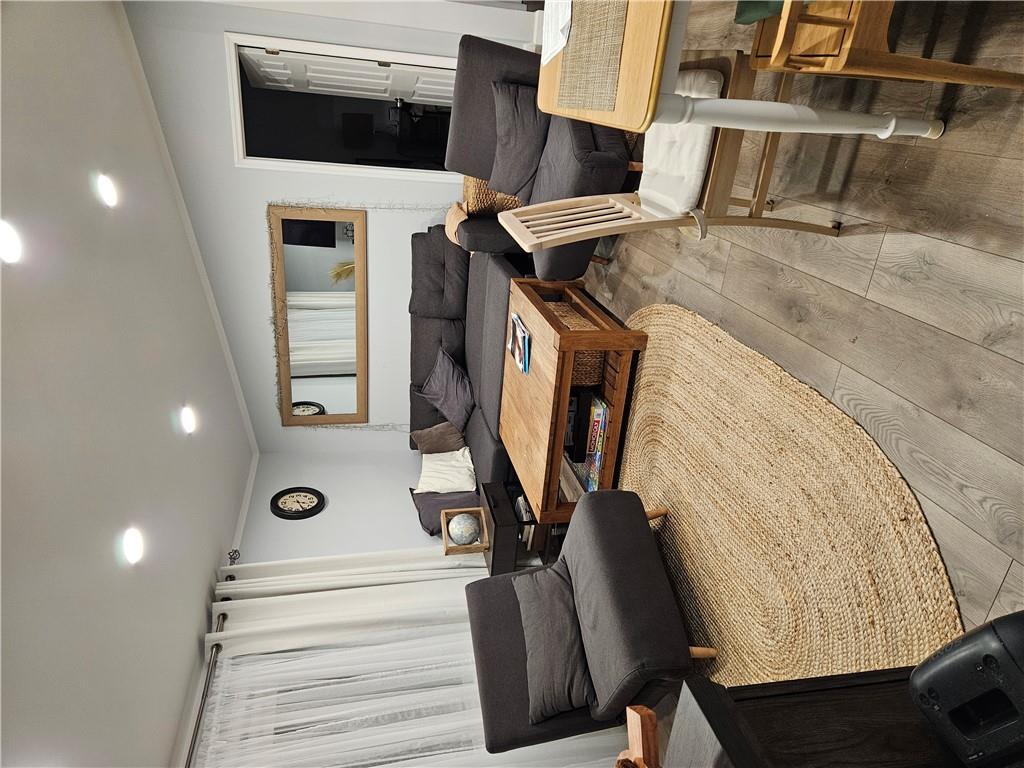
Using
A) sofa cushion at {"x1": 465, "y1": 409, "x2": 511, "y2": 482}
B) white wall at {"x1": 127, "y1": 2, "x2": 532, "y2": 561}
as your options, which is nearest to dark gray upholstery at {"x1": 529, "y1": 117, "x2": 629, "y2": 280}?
white wall at {"x1": 127, "y1": 2, "x2": 532, "y2": 561}

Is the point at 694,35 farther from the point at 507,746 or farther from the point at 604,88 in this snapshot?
the point at 507,746

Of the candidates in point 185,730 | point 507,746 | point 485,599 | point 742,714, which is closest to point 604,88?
point 742,714

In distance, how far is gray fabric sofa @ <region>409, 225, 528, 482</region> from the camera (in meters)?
3.56

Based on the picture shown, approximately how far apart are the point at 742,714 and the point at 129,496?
2537 mm

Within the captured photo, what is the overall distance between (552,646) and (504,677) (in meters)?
0.25

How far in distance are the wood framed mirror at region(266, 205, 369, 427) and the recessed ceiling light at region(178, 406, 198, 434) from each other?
3.85ft

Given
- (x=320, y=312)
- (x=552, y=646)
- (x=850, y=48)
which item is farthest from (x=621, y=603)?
(x=320, y=312)

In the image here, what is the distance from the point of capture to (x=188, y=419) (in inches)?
132

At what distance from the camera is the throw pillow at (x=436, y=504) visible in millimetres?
4172

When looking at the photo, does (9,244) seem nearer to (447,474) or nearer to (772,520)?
(772,520)

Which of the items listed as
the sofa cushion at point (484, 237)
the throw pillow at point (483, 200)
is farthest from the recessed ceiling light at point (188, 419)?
the throw pillow at point (483, 200)

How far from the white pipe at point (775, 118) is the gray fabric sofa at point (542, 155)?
0.91 metres

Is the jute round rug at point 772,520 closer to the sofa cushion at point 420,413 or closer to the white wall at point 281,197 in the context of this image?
the white wall at point 281,197

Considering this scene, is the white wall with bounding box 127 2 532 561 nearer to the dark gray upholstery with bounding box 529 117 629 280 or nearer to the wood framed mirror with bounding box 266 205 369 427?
the wood framed mirror with bounding box 266 205 369 427
